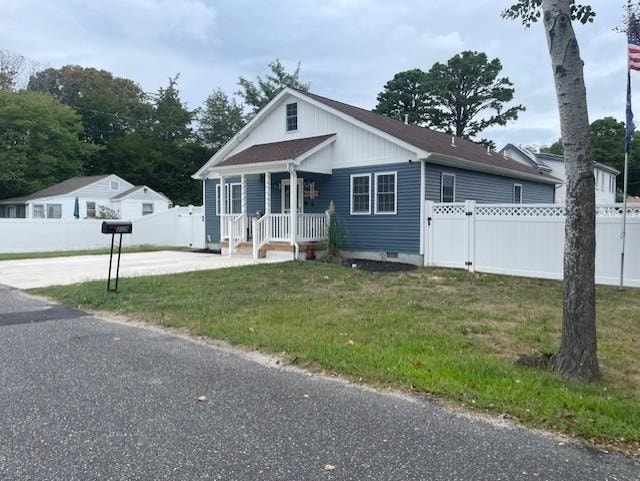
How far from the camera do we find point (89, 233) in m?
23.2

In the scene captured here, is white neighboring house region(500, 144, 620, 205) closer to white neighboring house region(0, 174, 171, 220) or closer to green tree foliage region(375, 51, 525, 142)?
green tree foliage region(375, 51, 525, 142)

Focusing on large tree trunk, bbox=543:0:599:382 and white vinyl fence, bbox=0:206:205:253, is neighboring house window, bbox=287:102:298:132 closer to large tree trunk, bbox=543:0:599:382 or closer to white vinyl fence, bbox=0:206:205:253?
white vinyl fence, bbox=0:206:205:253

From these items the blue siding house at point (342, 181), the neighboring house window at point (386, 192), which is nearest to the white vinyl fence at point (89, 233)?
the blue siding house at point (342, 181)

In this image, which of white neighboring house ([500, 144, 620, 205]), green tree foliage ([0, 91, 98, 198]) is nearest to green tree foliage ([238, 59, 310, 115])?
green tree foliage ([0, 91, 98, 198])

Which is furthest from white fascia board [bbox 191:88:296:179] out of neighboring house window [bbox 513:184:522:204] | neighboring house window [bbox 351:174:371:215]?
neighboring house window [bbox 513:184:522:204]

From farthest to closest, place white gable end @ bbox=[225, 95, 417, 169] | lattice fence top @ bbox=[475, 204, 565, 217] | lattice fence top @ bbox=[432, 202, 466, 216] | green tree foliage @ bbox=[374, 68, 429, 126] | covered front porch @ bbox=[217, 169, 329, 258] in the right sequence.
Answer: green tree foliage @ bbox=[374, 68, 429, 126] < covered front porch @ bbox=[217, 169, 329, 258] < white gable end @ bbox=[225, 95, 417, 169] < lattice fence top @ bbox=[432, 202, 466, 216] < lattice fence top @ bbox=[475, 204, 565, 217]

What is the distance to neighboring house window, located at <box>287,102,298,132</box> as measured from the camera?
1708 cm

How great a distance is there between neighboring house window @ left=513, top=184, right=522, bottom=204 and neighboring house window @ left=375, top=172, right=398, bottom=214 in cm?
709

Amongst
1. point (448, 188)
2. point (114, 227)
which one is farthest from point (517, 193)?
point (114, 227)

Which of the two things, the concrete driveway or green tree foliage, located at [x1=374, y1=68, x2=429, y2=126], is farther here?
green tree foliage, located at [x1=374, y1=68, x2=429, y2=126]

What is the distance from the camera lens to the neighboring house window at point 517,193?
62.5 feet

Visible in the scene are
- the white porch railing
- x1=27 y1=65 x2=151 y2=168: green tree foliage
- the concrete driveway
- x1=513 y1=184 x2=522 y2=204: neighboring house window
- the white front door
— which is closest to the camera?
the concrete driveway

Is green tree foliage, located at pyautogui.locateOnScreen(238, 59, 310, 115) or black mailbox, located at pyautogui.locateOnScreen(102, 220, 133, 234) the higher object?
green tree foliage, located at pyautogui.locateOnScreen(238, 59, 310, 115)

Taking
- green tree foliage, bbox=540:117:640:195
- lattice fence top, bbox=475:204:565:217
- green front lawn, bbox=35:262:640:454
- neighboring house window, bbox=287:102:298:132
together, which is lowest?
green front lawn, bbox=35:262:640:454
